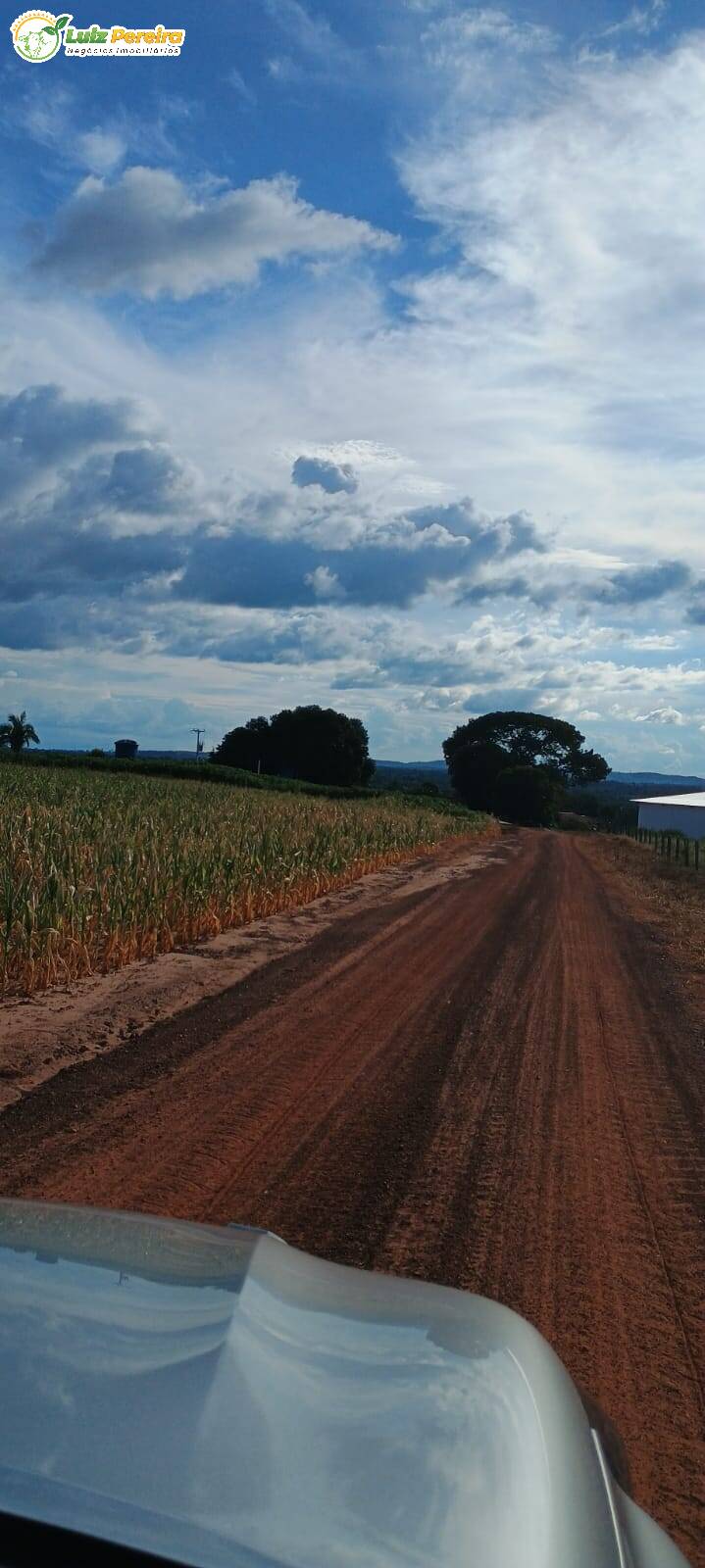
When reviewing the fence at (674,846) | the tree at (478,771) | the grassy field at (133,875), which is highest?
the tree at (478,771)

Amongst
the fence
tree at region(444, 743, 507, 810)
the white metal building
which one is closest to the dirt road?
the fence

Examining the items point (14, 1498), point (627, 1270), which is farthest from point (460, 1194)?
point (14, 1498)

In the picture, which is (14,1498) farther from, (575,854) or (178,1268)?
(575,854)

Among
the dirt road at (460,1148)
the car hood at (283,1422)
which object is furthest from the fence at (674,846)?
the car hood at (283,1422)

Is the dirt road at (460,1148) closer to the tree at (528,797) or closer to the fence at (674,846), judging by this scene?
the fence at (674,846)

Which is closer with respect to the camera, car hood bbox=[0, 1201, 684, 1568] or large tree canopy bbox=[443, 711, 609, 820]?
car hood bbox=[0, 1201, 684, 1568]

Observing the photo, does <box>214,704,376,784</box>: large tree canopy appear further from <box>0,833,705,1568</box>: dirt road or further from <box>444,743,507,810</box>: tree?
<box>0,833,705,1568</box>: dirt road

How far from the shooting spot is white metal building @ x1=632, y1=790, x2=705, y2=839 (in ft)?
222

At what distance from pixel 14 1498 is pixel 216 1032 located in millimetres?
6745

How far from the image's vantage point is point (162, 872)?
40.8ft

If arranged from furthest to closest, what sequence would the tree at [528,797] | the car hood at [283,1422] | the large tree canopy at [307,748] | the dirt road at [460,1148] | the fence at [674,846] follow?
the large tree canopy at [307,748] → the tree at [528,797] → the fence at [674,846] → the dirt road at [460,1148] → the car hood at [283,1422]

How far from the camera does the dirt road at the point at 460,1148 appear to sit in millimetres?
4059

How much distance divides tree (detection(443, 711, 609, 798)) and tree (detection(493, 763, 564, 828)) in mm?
8770

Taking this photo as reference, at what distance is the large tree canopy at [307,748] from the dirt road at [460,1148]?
77.2 m
